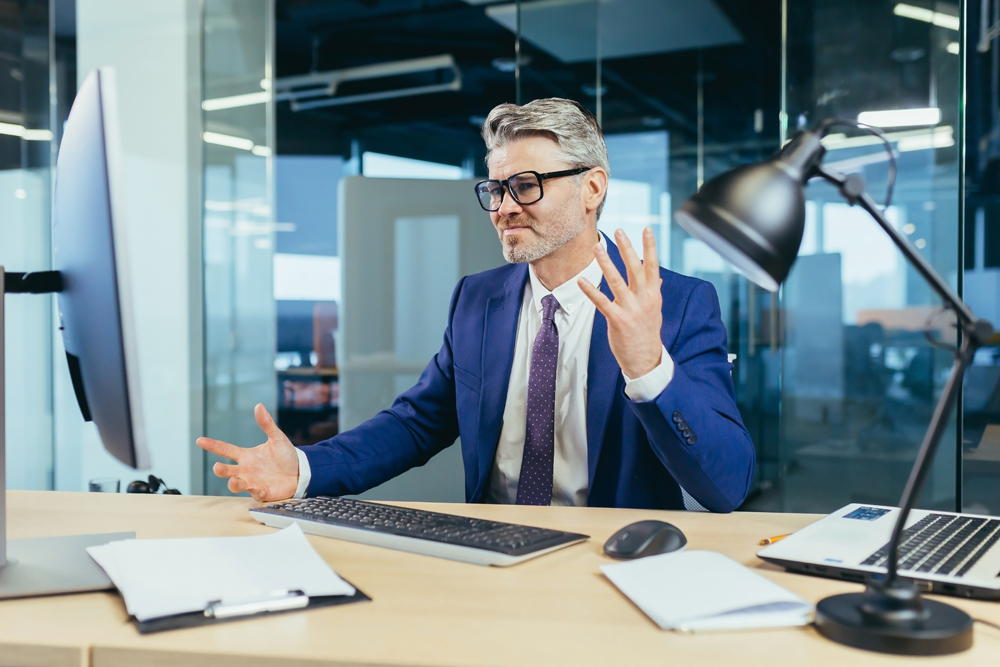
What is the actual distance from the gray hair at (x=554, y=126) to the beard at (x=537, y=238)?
0.15 metres

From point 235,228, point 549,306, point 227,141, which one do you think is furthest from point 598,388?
point 227,141

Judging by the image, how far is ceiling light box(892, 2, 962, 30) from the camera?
2748 millimetres

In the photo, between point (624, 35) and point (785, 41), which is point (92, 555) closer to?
point (785, 41)

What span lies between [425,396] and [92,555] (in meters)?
0.90

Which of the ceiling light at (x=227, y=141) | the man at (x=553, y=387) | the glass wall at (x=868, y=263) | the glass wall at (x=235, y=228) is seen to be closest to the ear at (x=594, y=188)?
the man at (x=553, y=387)

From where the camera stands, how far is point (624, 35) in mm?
4492

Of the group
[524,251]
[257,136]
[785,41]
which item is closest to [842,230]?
[785,41]

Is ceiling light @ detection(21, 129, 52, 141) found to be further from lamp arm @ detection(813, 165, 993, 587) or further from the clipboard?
lamp arm @ detection(813, 165, 993, 587)

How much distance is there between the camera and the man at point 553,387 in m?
1.27

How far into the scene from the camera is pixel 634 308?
1138 mm

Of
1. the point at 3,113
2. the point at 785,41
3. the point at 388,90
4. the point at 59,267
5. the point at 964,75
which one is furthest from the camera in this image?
the point at 388,90

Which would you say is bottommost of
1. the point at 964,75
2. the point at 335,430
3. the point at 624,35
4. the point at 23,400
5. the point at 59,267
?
the point at 335,430

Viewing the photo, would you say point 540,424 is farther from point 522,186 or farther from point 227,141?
point 227,141

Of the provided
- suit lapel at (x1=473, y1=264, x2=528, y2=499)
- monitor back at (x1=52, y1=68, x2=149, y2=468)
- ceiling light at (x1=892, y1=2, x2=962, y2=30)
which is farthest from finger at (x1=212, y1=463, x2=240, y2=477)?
ceiling light at (x1=892, y1=2, x2=962, y2=30)
